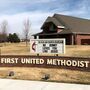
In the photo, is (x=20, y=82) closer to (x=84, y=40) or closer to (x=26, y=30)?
(x=84, y=40)

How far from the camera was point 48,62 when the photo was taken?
50.9 feet

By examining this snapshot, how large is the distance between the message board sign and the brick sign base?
1.07 m

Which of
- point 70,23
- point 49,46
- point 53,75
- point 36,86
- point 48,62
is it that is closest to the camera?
Answer: point 36,86

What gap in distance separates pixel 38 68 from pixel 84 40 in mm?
34707

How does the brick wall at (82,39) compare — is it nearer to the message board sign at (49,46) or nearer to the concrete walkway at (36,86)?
the message board sign at (49,46)

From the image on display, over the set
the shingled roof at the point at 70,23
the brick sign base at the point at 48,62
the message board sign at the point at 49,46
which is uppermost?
the shingled roof at the point at 70,23

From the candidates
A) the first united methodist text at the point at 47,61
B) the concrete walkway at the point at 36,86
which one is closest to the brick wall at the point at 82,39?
the first united methodist text at the point at 47,61

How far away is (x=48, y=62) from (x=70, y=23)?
35.8m

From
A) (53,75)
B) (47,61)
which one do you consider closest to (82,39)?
(47,61)

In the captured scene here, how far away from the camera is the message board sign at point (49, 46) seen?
647 inches

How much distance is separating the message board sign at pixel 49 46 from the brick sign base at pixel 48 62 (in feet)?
3.50

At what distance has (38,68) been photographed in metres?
15.6

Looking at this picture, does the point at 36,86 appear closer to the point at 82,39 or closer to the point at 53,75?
the point at 53,75

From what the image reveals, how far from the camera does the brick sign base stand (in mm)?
14242
